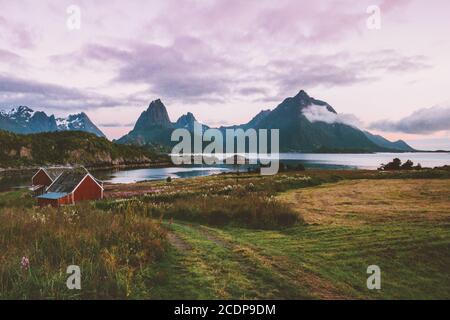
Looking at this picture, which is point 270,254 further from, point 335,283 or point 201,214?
point 201,214

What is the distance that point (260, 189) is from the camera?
34062mm

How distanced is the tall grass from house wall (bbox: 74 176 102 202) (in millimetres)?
33037

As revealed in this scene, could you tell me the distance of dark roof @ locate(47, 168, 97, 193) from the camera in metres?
43.9

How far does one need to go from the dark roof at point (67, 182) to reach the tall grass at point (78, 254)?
3298 centimetres

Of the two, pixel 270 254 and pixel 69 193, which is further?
pixel 69 193

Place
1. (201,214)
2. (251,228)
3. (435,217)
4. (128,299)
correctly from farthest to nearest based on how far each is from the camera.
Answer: (201,214) < (251,228) < (435,217) < (128,299)

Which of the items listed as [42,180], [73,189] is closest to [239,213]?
[73,189]

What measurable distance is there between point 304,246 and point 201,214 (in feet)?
29.1

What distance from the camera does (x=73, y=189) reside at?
143ft

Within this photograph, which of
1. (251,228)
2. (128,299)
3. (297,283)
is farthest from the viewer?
(251,228)

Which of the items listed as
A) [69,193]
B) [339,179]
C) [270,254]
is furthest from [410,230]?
[69,193]

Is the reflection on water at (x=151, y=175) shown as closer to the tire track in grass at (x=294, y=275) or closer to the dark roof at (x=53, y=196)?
the dark roof at (x=53, y=196)

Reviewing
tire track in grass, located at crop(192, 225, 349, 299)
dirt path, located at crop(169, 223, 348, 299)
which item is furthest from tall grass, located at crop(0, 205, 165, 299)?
tire track in grass, located at crop(192, 225, 349, 299)

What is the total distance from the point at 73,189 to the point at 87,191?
7.70ft
